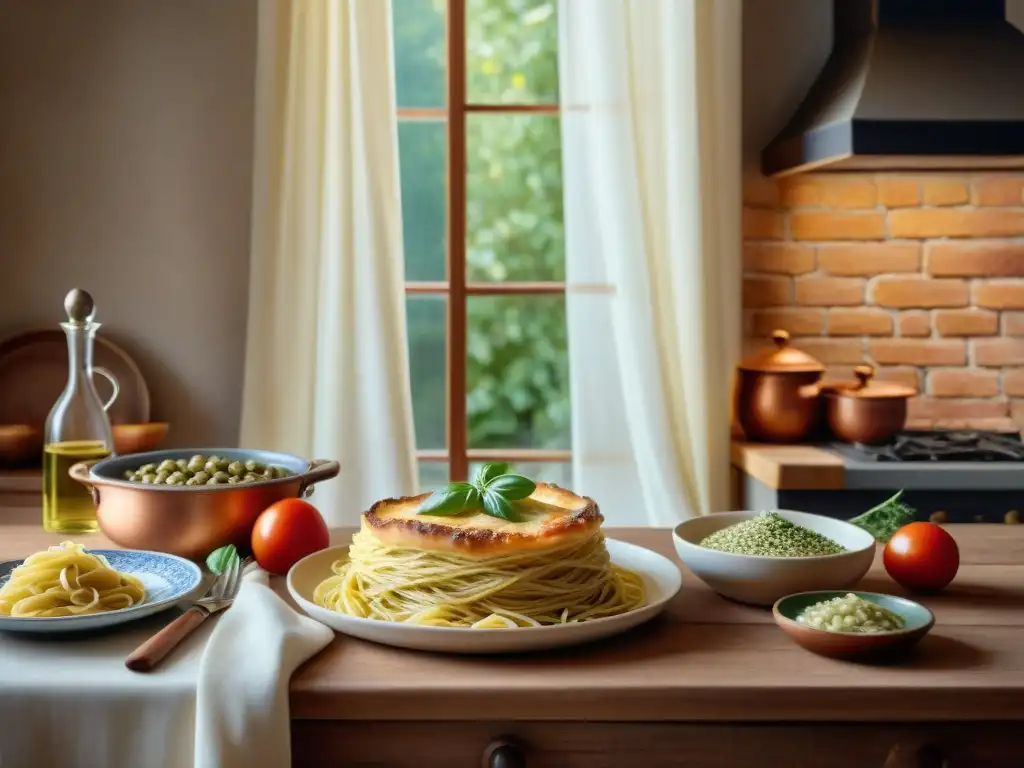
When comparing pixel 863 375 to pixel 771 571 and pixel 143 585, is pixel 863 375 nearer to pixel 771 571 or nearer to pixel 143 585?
pixel 771 571

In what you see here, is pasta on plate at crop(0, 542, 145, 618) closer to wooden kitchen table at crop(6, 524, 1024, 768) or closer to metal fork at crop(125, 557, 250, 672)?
metal fork at crop(125, 557, 250, 672)

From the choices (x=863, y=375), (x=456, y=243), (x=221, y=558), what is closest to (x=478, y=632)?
(x=221, y=558)

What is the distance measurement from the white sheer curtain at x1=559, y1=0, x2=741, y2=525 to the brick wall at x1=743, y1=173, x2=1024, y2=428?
0.22 m

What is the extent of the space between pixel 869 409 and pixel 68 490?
200 cm

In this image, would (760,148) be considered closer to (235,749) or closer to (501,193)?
(501,193)

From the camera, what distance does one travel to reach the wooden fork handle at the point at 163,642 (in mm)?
1043

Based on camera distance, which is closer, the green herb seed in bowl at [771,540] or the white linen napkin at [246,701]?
the white linen napkin at [246,701]

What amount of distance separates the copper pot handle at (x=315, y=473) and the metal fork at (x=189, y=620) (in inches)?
7.3

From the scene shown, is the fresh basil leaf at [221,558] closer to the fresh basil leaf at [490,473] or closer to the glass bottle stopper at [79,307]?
the fresh basil leaf at [490,473]

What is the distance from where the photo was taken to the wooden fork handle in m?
1.04

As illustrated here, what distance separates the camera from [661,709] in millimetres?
1000

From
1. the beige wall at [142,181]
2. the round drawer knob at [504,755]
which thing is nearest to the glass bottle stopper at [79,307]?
the round drawer knob at [504,755]

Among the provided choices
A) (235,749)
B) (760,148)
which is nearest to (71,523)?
→ (235,749)

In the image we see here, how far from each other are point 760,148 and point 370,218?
3.92 feet
